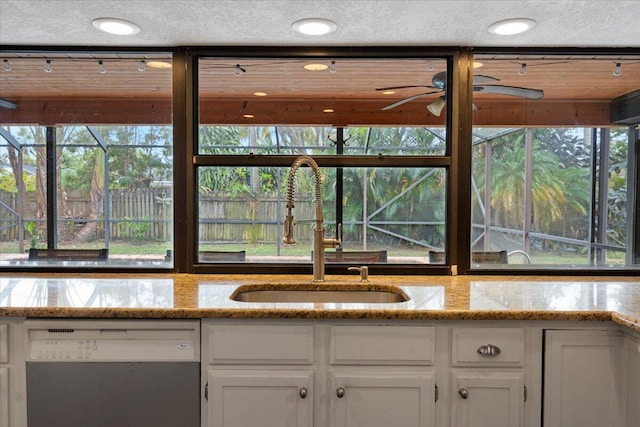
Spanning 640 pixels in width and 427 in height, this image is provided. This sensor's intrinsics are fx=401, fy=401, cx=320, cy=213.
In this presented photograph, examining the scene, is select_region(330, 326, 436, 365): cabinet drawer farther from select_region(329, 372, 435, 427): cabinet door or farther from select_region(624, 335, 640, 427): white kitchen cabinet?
select_region(624, 335, 640, 427): white kitchen cabinet

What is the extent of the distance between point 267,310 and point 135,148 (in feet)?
9.91

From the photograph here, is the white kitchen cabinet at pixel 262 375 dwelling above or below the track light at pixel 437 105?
below

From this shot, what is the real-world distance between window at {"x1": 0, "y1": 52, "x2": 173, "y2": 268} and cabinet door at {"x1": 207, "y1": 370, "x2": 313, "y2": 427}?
2.14 m

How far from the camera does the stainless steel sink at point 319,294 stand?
1805mm

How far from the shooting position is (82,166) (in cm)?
403

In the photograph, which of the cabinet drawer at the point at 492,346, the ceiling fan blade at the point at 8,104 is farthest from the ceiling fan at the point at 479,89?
the ceiling fan blade at the point at 8,104

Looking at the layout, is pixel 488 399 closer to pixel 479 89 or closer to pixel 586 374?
pixel 586 374

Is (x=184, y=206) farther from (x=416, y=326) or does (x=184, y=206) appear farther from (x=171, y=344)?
(x=416, y=326)

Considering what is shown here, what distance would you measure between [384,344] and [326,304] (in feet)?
0.79

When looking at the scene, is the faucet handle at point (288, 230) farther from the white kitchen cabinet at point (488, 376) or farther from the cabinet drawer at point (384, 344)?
the white kitchen cabinet at point (488, 376)

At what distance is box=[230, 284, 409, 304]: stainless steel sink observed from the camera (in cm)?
180

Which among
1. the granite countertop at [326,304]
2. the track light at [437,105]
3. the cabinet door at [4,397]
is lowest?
the cabinet door at [4,397]

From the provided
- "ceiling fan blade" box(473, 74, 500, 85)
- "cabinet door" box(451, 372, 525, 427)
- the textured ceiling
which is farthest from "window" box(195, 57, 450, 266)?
"cabinet door" box(451, 372, 525, 427)

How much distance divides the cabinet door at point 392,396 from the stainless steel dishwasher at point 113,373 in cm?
54
